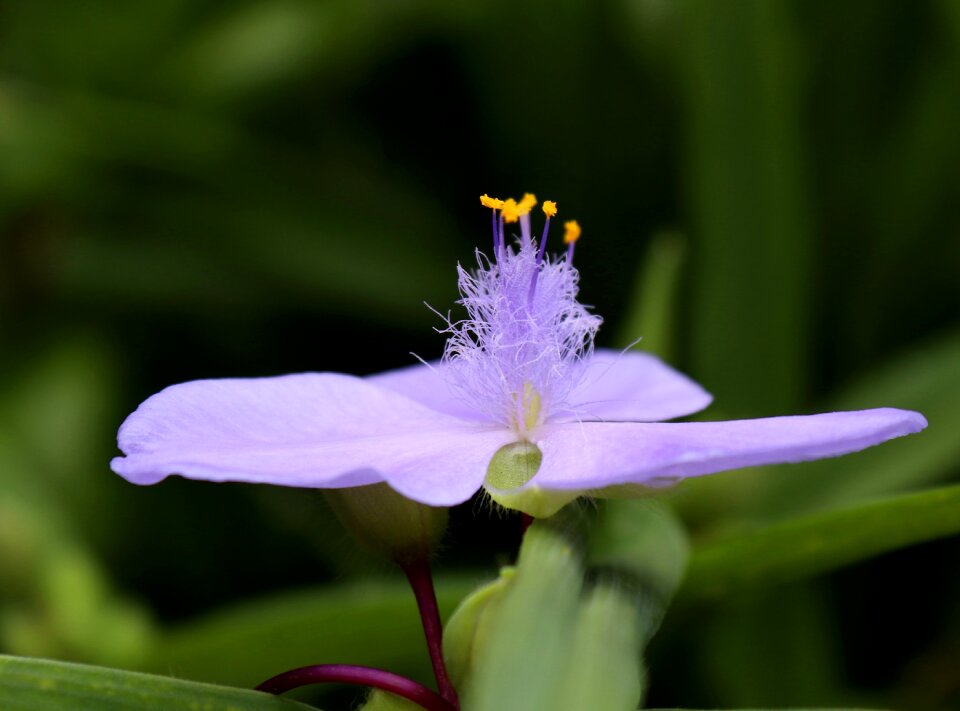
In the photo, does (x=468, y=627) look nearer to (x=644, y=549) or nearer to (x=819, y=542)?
(x=644, y=549)

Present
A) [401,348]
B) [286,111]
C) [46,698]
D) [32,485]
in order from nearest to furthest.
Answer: [46,698], [32,485], [401,348], [286,111]

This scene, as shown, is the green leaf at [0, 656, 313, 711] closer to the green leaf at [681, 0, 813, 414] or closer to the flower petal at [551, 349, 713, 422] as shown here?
the flower petal at [551, 349, 713, 422]

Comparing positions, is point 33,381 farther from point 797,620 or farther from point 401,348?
point 797,620

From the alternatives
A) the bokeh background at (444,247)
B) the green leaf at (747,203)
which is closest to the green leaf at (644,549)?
the bokeh background at (444,247)

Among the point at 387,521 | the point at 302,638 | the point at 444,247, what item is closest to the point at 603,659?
the point at 387,521

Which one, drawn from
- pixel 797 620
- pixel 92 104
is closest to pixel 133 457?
pixel 797 620

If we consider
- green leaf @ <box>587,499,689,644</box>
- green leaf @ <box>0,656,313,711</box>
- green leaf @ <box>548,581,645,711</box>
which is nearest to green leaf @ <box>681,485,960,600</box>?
green leaf @ <box>587,499,689,644</box>

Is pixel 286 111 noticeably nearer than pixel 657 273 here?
No

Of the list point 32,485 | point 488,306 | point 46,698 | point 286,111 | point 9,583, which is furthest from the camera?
point 286,111
